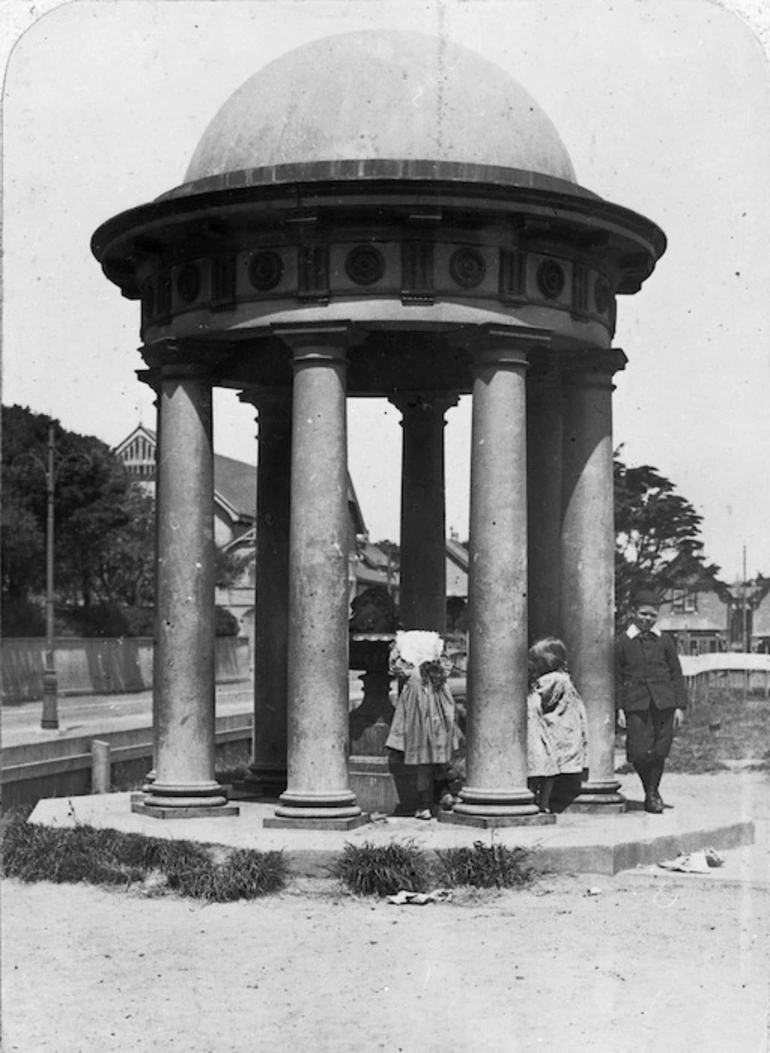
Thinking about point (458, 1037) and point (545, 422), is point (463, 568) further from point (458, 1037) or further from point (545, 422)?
point (458, 1037)

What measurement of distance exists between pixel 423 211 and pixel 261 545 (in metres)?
5.65

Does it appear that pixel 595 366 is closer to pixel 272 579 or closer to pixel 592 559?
pixel 592 559

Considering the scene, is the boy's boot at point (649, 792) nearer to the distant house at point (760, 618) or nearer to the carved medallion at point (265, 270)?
the carved medallion at point (265, 270)

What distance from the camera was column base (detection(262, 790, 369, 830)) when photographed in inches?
615

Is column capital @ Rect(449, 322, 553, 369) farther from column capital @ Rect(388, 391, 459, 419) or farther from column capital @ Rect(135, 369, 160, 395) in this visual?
column capital @ Rect(388, 391, 459, 419)

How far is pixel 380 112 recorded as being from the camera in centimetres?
1636

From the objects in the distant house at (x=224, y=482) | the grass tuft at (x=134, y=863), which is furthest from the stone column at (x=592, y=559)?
the distant house at (x=224, y=482)

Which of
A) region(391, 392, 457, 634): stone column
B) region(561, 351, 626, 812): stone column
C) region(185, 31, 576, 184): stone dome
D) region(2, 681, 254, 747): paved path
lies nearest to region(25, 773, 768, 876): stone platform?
region(561, 351, 626, 812): stone column

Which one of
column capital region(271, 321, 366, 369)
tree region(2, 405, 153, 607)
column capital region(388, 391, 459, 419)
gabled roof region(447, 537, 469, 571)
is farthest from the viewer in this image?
gabled roof region(447, 537, 469, 571)

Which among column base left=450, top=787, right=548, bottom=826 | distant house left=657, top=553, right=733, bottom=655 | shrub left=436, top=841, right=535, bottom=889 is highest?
distant house left=657, top=553, right=733, bottom=655

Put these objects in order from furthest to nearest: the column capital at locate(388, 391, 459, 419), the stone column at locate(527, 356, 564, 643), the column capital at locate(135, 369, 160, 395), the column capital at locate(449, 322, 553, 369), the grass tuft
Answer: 1. the column capital at locate(388, 391, 459, 419)
2. the stone column at locate(527, 356, 564, 643)
3. the column capital at locate(135, 369, 160, 395)
4. the column capital at locate(449, 322, 553, 369)
5. the grass tuft

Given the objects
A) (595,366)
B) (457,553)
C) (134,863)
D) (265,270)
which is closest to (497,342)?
(595,366)

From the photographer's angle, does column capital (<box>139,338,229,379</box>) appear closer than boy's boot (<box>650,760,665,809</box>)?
Yes

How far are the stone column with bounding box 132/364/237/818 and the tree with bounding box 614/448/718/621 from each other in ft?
82.2
